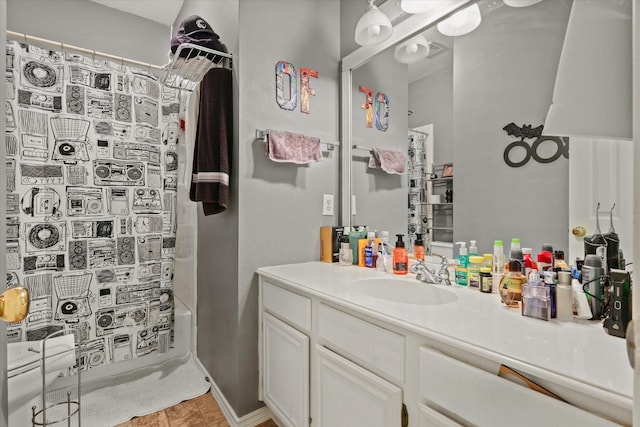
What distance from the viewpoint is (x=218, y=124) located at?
156cm

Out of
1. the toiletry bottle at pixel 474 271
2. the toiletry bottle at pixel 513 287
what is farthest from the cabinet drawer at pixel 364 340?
the toiletry bottle at pixel 474 271

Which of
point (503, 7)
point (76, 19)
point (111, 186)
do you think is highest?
point (76, 19)

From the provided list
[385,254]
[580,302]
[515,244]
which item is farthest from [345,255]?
[580,302]

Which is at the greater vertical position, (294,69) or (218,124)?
(294,69)

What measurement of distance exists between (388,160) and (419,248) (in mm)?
549

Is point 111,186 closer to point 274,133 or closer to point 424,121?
point 274,133

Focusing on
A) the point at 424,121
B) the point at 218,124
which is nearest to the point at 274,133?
the point at 218,124

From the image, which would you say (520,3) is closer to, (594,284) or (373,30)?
(373,30)

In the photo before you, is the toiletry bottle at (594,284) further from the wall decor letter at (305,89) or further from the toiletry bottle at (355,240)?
the wall decor letter at (305,89)

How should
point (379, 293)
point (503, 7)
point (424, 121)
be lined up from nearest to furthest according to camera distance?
point (503, 7)
point (379, 293)
point (424, 121)

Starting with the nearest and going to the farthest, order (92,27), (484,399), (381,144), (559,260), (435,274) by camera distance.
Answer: (484,399)
(559,260)
(435,274)
(381,144)
(92,27)

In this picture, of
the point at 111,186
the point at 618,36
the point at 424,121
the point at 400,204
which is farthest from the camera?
the point at 111,186

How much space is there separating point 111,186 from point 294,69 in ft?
4.22

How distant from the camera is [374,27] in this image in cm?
156
